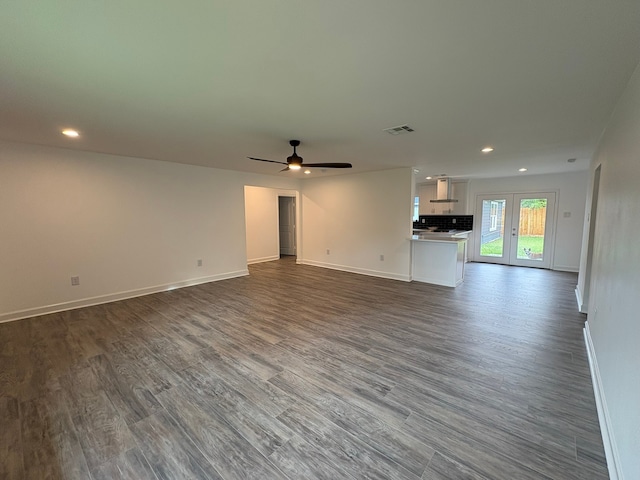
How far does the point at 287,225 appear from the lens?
9.33 metres

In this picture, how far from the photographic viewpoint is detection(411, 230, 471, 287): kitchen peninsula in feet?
17.7

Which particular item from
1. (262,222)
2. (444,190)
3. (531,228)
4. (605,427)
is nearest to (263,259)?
(262,222)

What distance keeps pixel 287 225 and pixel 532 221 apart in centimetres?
733

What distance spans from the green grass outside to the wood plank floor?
3.93m

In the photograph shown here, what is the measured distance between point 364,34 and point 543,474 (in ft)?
8.88

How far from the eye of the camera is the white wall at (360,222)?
591 centimetres

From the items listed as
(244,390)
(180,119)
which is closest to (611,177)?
(244,390)

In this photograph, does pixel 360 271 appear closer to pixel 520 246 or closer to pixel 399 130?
pixel 399 130

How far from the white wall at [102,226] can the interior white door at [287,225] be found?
3166 mm

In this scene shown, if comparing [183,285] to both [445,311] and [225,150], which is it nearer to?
[225,150]

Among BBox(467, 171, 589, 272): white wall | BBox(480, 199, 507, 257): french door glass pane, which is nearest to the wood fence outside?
BBox(467, 171, 589, 272): white wall

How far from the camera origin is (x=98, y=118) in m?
2.73

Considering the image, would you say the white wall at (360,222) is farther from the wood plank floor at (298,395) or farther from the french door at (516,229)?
the french door at (516,229)

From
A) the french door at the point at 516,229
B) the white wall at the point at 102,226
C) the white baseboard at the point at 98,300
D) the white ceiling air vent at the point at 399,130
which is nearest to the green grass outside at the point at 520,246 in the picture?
the french door at the point at 516,229
